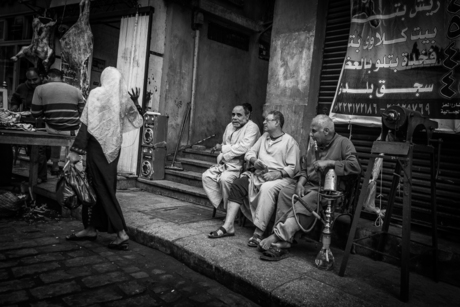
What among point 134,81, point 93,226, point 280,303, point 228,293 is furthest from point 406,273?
point 134,81

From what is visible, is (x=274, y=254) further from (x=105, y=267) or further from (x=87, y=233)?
(x=87, y=233)

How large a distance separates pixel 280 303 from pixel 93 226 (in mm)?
2463

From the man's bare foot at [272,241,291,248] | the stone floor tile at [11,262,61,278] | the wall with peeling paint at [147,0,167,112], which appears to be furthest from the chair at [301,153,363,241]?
the wall with peeling paint at [147,0,167,112]

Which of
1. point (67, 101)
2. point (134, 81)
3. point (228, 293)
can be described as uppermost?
point (134, 81)

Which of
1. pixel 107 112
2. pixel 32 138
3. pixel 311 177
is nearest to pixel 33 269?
pixel 107 112

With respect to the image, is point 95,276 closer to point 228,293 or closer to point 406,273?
point 228,293

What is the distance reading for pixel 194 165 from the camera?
23.6 feet

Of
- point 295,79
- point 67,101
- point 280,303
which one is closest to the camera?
point 280,303

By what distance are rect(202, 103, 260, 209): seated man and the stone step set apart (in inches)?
40.4

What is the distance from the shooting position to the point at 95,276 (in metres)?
3.19

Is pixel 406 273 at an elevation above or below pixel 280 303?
above

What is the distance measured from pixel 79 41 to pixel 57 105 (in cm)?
271

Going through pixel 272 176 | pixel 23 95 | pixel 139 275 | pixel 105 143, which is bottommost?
pixel 139 275

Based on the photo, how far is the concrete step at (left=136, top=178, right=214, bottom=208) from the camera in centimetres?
594
